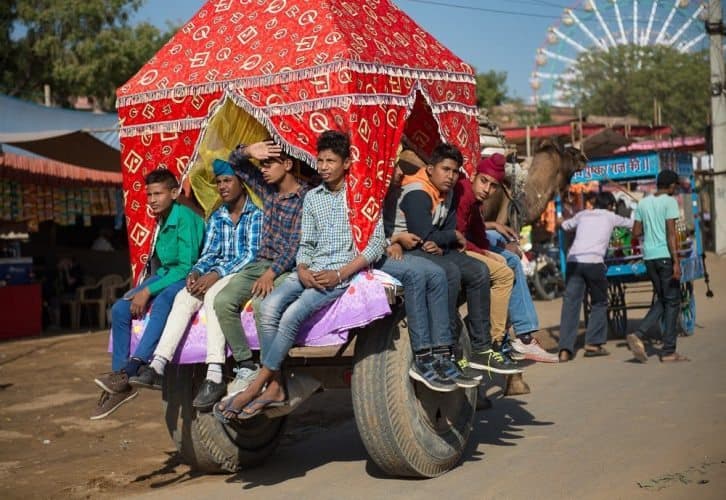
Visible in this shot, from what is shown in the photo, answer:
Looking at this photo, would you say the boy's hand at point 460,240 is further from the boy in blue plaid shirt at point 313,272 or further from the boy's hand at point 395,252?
the boy in blue plaid shirt at point 313,272

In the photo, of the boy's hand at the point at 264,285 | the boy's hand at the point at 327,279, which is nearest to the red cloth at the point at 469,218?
the boy's hand at the point at 327,279

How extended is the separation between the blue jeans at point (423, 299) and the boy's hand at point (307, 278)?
47cm

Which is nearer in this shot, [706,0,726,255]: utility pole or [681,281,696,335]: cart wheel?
[681,281,696,335]: cart wheel

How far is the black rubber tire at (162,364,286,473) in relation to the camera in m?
6.09

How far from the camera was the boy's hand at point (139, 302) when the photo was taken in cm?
574

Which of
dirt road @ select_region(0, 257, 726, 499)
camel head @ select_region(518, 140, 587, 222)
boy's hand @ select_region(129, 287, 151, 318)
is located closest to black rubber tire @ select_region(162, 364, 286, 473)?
dirt road @ select_region(0, 257, 726, 499)

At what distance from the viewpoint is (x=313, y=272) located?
18.0ft

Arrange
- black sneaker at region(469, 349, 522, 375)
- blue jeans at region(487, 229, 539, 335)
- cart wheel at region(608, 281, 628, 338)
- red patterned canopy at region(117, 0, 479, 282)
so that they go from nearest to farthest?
red patterned canopy at region(117, 0, 479, 282) → black sneaker at region(469, 349, 522, 375) → blue jeans at region(487, 229, 539, 335) → cart wheel at region(608, 281, 628, 338)

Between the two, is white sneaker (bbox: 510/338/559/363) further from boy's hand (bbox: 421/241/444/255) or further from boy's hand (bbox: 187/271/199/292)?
boy's hand (bbox: 187/271/199/292)

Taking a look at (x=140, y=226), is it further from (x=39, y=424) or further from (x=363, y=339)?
(x=39, y=424)

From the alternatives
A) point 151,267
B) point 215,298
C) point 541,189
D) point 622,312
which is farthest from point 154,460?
point 622,312

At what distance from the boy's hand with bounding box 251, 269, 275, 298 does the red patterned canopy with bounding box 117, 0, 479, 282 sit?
1.99 ft

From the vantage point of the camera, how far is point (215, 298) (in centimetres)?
553

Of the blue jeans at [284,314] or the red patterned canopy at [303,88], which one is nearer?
the blue jeans at [284,314]
